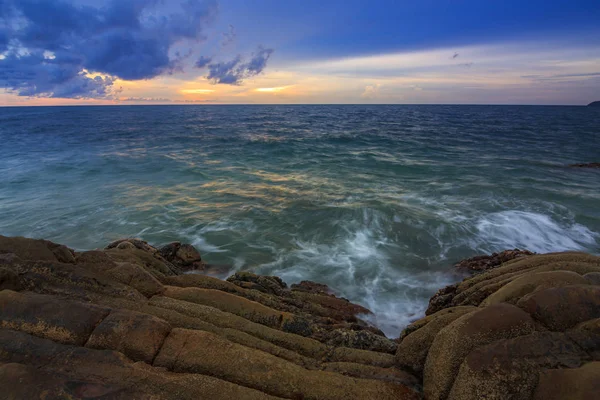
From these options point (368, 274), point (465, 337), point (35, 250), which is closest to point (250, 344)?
point (465, 337)

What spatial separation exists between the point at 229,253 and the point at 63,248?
5.28 m

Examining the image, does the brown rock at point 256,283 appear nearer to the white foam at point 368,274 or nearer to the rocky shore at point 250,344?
the rocky shore at point 250,344

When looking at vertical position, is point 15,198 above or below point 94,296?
below

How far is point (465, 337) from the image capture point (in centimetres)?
306

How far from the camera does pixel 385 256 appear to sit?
961 cm

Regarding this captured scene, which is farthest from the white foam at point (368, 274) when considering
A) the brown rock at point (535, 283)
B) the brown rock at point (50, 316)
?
the brown rock at point (50, 316)

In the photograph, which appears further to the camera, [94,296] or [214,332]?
[94,296]

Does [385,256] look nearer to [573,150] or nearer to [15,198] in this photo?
[15,198]

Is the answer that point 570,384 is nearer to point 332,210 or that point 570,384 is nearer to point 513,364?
point 513,364

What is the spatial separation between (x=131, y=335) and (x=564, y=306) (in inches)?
176

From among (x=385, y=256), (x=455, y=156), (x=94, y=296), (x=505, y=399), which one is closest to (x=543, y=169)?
(x=455, y=156)

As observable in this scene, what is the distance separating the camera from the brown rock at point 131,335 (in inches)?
126

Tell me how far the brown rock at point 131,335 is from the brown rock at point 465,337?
9.36ft

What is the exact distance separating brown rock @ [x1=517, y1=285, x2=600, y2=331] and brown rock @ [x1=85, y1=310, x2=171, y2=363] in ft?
12.9
